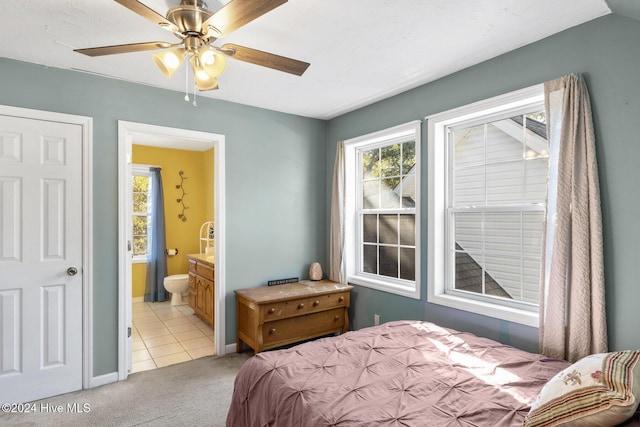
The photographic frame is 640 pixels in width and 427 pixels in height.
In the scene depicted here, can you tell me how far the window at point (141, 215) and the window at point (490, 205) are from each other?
4559 mm

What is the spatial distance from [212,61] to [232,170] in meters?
1.77

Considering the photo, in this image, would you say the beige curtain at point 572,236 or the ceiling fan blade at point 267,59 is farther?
the beige curtain at point 572,236

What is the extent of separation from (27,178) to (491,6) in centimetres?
323

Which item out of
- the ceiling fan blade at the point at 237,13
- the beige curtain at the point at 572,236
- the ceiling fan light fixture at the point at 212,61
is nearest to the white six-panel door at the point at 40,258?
the ceiling fan light fixture at the point at 212,61

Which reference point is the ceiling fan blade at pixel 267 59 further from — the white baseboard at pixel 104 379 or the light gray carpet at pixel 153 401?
the white baseboard at pixel 104 379

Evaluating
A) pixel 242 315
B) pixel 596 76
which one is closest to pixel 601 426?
pixel 596 76

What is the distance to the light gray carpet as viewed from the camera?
229 cm

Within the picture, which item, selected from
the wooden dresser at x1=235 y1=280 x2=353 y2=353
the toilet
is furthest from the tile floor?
the wooden dresser at x1=235 y1=280 x2=353 y2=353

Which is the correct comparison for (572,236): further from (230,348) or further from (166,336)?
(166,336)

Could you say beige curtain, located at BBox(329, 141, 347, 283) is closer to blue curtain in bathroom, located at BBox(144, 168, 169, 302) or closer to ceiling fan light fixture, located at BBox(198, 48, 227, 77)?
ceiling fan light fixture, located at BBox(198, 48, 227, 77)

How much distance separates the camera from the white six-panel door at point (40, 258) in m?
2.48

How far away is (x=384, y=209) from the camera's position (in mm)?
3576

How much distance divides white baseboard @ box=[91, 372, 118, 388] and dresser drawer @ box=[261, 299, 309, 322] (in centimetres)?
126

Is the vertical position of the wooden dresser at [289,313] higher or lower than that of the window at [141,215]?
lower
